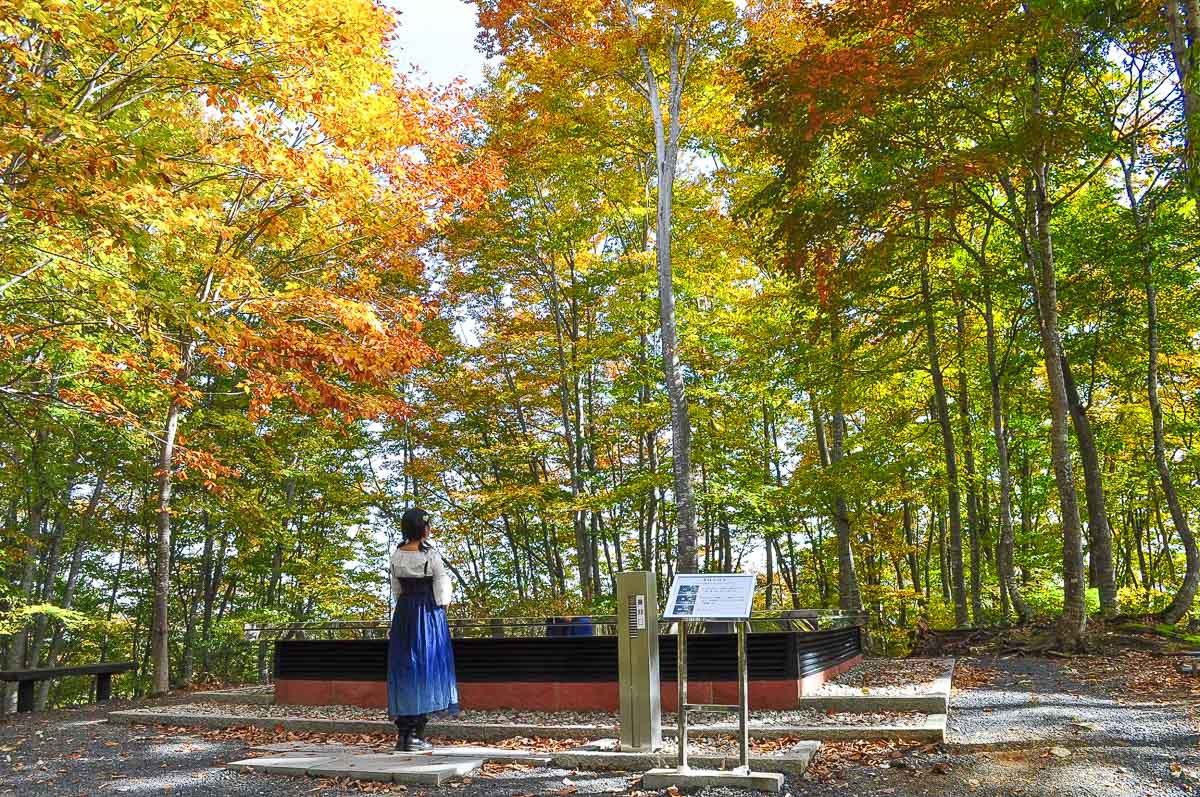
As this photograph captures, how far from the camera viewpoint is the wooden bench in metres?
8.44

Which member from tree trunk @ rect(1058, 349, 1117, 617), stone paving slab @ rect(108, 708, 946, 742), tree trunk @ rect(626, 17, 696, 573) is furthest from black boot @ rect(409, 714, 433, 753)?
tree trunk @ rect(1058, 349, 1117, 617)

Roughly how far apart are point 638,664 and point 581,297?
380 inches

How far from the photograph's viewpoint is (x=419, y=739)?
5.40 metres

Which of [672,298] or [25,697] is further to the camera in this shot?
[672,298]

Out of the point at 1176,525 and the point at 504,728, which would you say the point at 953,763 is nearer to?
the point at 504,728

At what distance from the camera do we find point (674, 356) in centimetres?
1002

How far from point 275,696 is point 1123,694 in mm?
7464

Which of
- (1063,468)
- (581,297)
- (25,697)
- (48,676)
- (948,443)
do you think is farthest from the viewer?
(581,297)

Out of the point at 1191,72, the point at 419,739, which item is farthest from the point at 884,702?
the point at 1191,72

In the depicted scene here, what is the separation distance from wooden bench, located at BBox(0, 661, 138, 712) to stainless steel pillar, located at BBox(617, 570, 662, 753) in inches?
275

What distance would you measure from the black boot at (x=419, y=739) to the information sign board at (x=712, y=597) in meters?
2.13

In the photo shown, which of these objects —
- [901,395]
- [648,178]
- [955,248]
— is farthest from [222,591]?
[955,248]

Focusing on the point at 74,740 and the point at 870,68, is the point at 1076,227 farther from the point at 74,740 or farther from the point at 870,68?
the point at 74,740

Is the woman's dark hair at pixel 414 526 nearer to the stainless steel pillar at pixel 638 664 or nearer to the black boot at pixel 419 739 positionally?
the black boot at pixel 419 739
